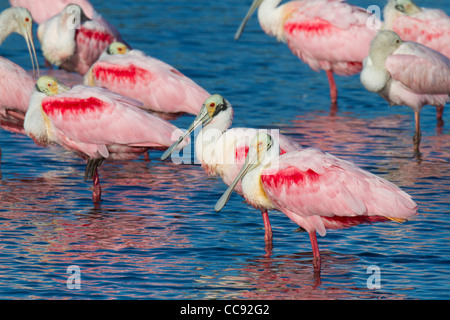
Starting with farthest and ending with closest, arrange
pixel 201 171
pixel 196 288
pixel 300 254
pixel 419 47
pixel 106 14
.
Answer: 1. pixel 106 14
2. pixel 419 47
3. pixel 201 171
4. pixel 300 254
5. pixel 196 288

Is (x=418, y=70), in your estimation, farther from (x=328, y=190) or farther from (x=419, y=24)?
(x=328, y=190)

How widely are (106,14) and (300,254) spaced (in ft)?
43.2

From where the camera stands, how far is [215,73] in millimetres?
17984

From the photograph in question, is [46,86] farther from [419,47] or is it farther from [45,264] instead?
[419,47]

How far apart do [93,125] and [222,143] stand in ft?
5.96

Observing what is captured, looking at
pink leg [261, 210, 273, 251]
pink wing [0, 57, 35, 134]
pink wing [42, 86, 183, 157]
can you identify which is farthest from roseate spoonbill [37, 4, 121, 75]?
pink leg [261, 210, 273, 251]

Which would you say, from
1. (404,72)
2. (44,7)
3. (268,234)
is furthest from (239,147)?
(44,7)

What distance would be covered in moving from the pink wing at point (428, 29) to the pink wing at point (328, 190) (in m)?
6.84

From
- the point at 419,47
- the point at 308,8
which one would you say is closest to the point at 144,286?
the point at 419,47

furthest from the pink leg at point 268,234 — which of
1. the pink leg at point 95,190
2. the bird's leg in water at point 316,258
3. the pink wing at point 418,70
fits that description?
the pink wing at point 418,70

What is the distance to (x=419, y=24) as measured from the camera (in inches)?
619

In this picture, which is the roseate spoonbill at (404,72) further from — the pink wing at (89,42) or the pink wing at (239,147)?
the pink wing at (89,42)

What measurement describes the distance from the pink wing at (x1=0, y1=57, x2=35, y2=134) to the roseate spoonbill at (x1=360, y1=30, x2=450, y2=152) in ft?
13.6

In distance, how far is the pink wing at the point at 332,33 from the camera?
52.2ft
